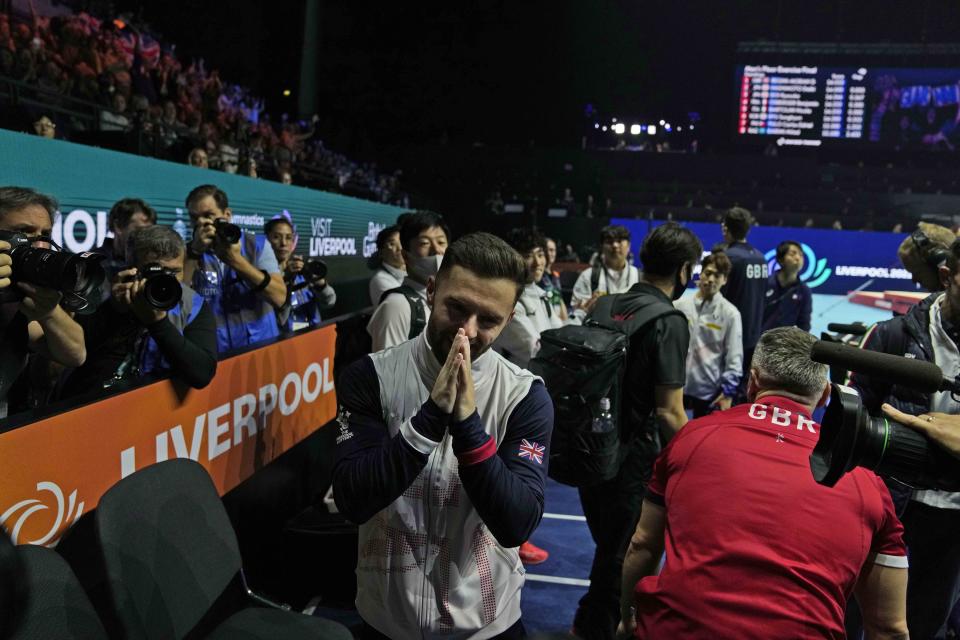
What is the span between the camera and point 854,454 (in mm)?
1384

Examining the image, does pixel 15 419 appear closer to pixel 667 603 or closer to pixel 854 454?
pixel 667 603

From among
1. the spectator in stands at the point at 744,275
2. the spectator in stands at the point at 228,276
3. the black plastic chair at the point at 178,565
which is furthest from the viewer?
the spectator in stands at the point at 744,275

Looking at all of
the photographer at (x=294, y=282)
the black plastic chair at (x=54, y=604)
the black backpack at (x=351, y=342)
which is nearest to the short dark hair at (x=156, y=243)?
the black backpack at (x=351, y=342)

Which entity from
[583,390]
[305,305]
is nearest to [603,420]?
[583,390]

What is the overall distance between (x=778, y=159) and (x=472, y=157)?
34.3ft

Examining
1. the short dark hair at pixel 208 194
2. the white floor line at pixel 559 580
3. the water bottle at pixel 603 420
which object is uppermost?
the short dark hair at pixel 208 194

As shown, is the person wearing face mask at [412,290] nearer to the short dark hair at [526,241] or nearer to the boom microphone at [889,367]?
the short dark hair at [526,241]

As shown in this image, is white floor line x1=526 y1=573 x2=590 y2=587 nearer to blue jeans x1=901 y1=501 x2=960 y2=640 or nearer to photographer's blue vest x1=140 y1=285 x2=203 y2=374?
blue jeans x1=901 y1=501 x2=960 y2=640

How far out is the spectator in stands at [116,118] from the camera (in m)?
8.11

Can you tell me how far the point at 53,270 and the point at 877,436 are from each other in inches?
83.3

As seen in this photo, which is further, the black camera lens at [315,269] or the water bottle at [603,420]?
the black camera lens at [315,269]

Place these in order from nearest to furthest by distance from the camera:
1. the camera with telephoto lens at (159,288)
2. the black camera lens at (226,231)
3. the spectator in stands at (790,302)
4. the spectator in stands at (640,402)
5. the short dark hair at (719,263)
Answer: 1. the camera with telephoto lens at (159,288)
2. the spectator in stands at (640,402)
3. the black camera lens at (226,231)
4. the short dark hair at (719,263)
5. the spectator in stands at (790,302)

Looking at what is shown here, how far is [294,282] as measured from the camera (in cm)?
496

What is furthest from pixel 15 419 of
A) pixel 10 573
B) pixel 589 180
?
pixel 589 180
